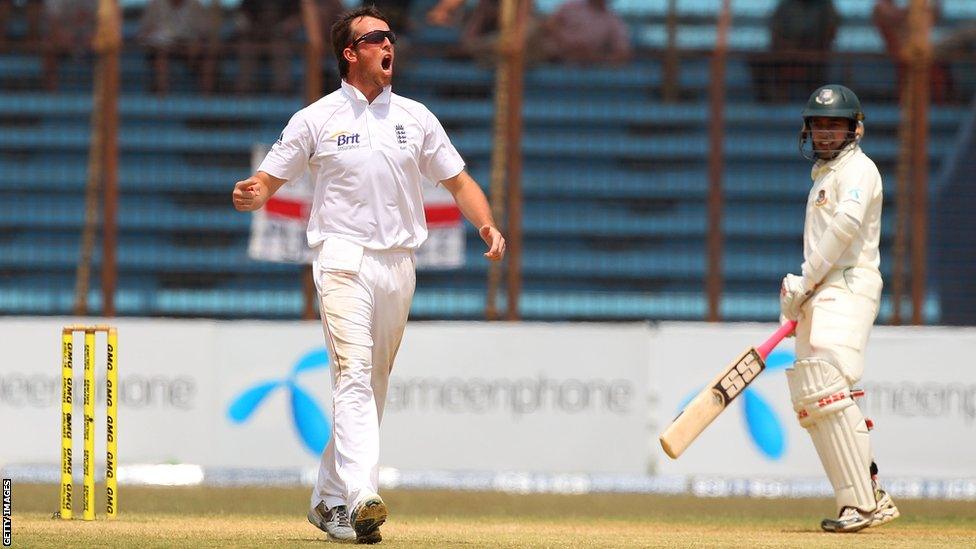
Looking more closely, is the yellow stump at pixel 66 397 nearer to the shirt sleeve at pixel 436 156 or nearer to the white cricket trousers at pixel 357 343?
the white cricket trousers at pixel 357 343

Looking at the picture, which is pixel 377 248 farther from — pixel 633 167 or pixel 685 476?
pixel 633 167

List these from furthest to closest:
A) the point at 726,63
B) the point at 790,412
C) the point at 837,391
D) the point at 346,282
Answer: the point at 726,63 < the point at 790,412 < the point at 837,391 < the point at 346,282

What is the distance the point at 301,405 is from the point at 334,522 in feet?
17.1

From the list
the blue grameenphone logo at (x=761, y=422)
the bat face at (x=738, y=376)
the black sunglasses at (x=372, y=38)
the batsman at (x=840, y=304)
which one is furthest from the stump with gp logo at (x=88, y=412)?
the blue grameenphone logo at (x=761, y=422)

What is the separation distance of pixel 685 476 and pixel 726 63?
2975 mm

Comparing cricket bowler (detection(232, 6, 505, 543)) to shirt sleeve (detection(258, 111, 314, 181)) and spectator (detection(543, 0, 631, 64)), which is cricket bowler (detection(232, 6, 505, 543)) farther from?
spectator (detection(543, 0, 631, 64))

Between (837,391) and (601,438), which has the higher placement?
A: (837,391)

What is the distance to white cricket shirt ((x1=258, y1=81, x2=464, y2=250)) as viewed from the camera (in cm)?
663

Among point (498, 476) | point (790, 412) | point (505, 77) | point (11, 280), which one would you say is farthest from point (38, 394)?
point (790, 412)

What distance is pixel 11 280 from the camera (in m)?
12.9

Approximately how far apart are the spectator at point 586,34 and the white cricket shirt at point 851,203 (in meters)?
5.38

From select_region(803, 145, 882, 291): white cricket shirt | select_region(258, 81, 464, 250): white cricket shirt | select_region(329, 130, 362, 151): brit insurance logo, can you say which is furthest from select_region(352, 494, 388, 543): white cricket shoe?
select_region(803, 145, 882, 291): white cricket shirt

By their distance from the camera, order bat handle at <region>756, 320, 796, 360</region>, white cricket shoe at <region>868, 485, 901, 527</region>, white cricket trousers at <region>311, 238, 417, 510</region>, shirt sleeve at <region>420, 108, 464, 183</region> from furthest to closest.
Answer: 1. bat handle at <region>756, 320, 796, 360</region>
2. white cricket shoe at <region>868, 485, 901, 527</region>
3. shirt sleeve at <region>420, 108, 464, 183</region>
4. white cricket trousers at <region>311, 238, 417, 510</region>

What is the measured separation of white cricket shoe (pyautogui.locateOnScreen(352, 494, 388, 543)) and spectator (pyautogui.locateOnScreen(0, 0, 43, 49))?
7973 mm
